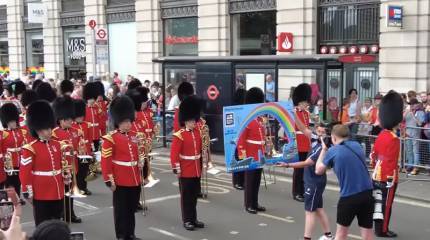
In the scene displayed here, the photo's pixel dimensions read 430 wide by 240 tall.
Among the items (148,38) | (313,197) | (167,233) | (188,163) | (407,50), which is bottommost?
(167,233)

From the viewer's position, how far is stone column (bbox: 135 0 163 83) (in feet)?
76.2

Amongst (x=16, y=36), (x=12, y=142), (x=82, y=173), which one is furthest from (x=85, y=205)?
(x=16, y=36)

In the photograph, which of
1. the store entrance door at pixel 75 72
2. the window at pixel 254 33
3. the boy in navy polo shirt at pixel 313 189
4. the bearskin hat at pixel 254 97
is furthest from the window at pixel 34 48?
the boy in navy polo shirt at pixel 313 189

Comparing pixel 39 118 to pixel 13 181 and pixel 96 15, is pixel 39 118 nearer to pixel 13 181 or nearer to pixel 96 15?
pixel 13 181

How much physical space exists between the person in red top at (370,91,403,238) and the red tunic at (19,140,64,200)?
4.10 meters

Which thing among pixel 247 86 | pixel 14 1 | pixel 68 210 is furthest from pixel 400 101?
pixel 14 1

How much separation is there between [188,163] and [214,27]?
12701 mm

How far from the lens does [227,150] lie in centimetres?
935

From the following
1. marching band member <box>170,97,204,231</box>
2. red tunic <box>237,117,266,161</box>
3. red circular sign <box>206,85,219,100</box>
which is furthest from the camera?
red circular sign <box>206,85,219,100</box>

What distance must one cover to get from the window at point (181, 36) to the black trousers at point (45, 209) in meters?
14.9

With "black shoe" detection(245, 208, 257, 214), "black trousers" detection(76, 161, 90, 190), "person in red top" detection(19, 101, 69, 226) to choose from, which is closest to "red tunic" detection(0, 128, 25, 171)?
"black trousers" detection(76, 161, 90, 190)

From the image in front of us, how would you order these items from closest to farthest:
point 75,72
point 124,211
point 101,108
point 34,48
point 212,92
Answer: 1. point 124,211
2. point 101,108
3. point 212,92
4. point 75,72
5. point 34,48

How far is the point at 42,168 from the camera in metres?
7.33

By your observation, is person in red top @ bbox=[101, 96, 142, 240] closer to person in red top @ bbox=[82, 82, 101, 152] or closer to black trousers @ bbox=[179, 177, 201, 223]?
black trousers @ bbox=[179, 177, 201, 223]
